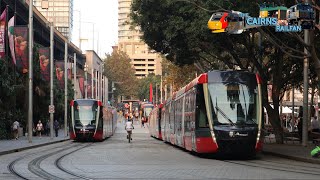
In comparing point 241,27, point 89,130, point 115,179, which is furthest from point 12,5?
point 115,179

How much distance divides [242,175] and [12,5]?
42033mm

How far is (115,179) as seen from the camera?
14.5 meters

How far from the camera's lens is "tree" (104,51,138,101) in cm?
14288

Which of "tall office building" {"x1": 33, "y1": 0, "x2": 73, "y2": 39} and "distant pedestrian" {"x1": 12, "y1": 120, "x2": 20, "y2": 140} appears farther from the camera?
"tall office building" {"x1": 33, "y1": 0, "x2": 73, "y2": 39}

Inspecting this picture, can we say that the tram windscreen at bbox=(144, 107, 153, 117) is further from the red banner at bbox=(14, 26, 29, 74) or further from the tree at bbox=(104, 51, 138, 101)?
the red banner at bbox=(14, 26, 29, 74)

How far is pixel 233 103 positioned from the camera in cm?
2192

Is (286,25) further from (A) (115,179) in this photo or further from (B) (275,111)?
(B) (275,111)

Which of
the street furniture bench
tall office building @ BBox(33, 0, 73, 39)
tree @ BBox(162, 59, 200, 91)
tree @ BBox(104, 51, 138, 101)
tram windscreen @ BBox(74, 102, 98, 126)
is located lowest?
the street furniture bench

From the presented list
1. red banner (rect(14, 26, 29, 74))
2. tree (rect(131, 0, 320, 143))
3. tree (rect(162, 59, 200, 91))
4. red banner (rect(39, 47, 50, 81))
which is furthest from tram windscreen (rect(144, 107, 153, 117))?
tree (rect(131, 0, 320, 143))

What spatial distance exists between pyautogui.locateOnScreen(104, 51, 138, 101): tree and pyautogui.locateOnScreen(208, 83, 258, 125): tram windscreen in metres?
118

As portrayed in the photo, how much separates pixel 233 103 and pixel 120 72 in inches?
4807

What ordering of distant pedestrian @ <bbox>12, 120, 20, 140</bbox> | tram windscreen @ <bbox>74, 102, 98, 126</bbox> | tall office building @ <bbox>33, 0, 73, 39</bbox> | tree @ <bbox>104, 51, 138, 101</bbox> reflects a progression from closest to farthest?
tram windscreen @ <bbox>74, 102, 98, 126</bbox>
distant pedestrian @ <bbox>12, 120, 20, 140</bbox>
tall office building @ <bbox>33, 0, 73, 39</bbox>
tree @ <bbox>104, 51, 138, 101</bbox>

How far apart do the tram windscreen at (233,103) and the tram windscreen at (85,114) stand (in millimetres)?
21822

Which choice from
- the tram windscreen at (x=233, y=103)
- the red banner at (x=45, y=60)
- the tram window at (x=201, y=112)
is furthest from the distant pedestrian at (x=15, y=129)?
the tram windscreen at (x=233, y=103)
